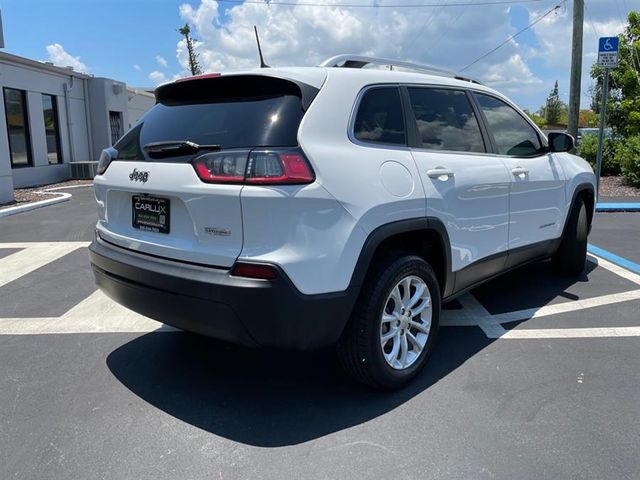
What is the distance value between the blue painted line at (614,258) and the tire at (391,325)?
3.75m

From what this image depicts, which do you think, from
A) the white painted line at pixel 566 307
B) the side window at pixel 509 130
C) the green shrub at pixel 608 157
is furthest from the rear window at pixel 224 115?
the green shrub at pixel 608 157

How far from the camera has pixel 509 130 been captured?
4609mm

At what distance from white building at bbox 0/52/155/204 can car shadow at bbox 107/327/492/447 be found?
9.82 metres

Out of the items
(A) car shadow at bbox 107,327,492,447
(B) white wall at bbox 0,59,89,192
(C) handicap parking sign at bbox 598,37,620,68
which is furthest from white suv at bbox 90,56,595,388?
(B) white wall at bbox 0,59,89,192

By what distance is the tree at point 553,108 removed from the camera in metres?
77.0

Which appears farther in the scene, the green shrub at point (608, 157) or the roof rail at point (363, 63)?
the green shrub at point (608, 157)

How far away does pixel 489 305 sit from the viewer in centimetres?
496

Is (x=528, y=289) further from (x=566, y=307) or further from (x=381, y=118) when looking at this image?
(x=381, y=118)

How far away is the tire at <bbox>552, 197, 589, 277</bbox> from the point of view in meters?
5.51

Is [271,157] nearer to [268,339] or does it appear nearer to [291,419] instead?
[268,339]

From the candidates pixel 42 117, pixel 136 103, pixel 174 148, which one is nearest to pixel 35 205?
pixel 42 117

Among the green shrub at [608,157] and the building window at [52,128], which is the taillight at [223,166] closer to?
the green shrub at [608,157]

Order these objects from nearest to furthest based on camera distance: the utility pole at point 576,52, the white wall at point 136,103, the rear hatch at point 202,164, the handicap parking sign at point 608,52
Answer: the rear hatch at point 202,164 → the handicap parking sign at point 608,52 → the utility pole at point 576,52 → the white wall at point 136,103

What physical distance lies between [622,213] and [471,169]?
7973mm
